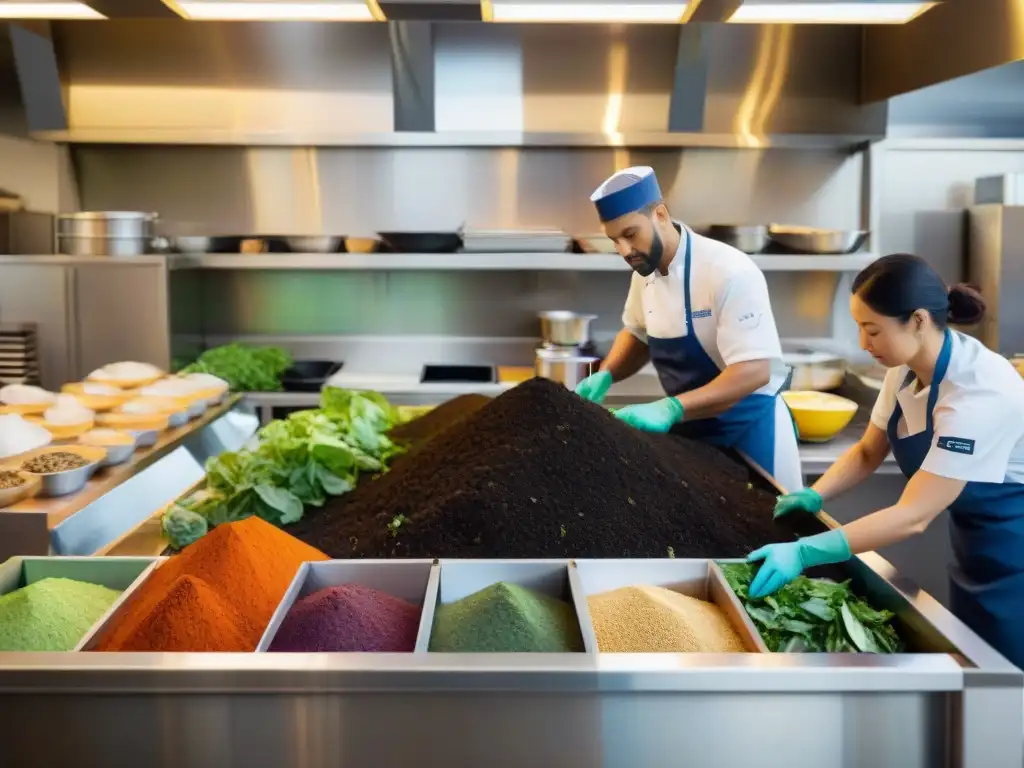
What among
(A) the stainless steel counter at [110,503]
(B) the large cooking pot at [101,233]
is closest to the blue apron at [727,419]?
(A) the stainless steel counter at [110,503]

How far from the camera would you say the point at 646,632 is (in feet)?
4.56

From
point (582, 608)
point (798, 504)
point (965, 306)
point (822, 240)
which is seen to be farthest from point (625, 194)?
point (822, 240)

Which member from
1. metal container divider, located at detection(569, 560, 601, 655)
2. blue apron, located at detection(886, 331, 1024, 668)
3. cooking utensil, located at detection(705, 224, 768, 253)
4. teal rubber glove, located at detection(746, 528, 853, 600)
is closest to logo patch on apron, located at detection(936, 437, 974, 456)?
blue apron, located at detection(886, 331, 1024, 668)

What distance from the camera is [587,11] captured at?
98.5 inches

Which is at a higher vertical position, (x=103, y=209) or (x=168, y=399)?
(x=103, y=209)

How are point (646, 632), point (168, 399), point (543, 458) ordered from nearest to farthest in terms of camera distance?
point (646, 632)
point (543, 458)
point (168, 399)

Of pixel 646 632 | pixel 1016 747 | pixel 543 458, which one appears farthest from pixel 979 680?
pixel 543 458

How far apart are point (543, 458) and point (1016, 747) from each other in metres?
0.95

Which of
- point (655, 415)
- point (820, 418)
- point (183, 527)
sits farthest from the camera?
point (820, 418)

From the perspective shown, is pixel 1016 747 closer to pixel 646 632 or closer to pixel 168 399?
pixel 646 632

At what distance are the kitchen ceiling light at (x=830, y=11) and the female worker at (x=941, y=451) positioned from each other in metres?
0.80

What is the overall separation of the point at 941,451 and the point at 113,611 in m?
1.51

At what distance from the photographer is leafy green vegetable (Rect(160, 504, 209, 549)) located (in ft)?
6.35

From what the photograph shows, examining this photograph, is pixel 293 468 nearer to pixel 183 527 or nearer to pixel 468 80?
pixel 183 527
